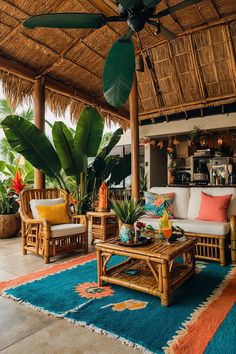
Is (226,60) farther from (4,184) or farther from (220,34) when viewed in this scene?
(4,184)

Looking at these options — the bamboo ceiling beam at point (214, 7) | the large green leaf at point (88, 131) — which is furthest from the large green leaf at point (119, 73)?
the bamboo ceiling beam at point (214, 7)

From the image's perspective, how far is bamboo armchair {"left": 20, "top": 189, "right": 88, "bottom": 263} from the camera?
3309 mm

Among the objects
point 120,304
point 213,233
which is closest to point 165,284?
point 120,304

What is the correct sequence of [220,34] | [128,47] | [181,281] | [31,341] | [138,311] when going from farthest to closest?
[220,34] < [181,281] < [138,311] < [128,47] < [31,341]

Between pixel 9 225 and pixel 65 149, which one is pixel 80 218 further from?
pixel 9 225

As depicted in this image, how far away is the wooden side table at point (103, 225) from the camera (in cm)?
410

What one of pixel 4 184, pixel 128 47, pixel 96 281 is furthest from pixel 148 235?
pixel 4 184

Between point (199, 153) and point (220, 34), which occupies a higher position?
point (220, 34)

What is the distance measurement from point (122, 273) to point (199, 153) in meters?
4.68

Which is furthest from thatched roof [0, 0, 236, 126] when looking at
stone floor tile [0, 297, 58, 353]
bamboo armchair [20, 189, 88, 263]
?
stone floor tile [0, 297, 58, 353]

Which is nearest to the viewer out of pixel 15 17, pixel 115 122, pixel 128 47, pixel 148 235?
pixel 128 47

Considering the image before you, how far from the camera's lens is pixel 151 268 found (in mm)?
2172

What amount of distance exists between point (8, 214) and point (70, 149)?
1696mm

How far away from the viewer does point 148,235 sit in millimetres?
2775
